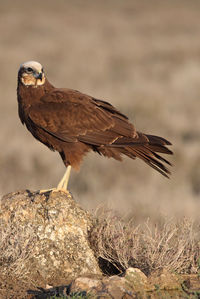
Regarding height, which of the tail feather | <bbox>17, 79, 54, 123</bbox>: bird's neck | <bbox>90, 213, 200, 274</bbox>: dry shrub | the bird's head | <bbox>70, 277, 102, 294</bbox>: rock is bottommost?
<bbox>70, 277, 102, 294</bbox>: rock

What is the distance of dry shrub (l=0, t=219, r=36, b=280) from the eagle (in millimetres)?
873

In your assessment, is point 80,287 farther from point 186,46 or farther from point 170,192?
point 186,46

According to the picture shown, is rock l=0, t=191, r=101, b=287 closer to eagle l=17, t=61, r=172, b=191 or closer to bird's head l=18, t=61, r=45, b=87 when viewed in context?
eagle l=17, t=61, r=172, b=191

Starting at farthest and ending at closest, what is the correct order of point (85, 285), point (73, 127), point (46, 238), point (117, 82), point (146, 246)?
1. point (117, 82)
2. point (73, 127)
3. point (46, 238)
4. point (146, 246)
5. point (85, 285)

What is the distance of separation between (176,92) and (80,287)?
17.9m

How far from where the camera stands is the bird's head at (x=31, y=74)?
619cm

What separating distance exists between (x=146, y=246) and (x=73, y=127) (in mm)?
1633

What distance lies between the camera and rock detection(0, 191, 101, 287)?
5.30 m

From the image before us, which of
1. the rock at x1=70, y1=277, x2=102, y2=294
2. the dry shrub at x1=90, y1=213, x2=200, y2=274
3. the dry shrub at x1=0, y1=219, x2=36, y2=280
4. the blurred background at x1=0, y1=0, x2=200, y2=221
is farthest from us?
the blurred background at x1=0, y1=0, x2=200, y2=221

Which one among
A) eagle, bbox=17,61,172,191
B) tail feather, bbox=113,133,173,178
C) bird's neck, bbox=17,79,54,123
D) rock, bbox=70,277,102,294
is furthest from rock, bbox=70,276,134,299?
bird's neck, bbox=17,79,54,123

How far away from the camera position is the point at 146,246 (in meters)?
5.46

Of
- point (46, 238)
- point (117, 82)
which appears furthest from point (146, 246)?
point (117, 82)

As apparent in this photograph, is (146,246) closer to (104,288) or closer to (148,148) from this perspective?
(104,288)

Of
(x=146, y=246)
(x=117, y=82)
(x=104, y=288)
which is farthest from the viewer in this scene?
(x=117, y=82)
